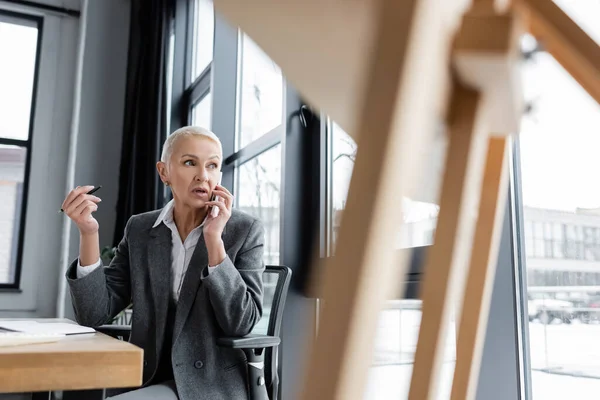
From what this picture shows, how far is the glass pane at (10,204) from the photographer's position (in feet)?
12.4

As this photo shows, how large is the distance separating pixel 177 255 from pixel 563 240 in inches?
38.6

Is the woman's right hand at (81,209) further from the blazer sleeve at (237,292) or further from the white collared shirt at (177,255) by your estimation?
the blazer sleeve at (237,292)

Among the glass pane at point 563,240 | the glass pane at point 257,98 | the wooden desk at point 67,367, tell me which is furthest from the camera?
the glass pane at point 257,98

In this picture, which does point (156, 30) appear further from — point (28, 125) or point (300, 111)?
point (300, 111)

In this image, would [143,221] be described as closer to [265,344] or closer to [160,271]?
[160,271]

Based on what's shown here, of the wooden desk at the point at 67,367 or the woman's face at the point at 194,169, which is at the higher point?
the woman's face at the point at 194,169

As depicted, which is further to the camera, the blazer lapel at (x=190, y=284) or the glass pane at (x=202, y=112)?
the glass pane at (x=202, y=112)

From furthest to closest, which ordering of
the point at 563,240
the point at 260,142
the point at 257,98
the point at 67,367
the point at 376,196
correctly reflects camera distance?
the point at 257,98 → the point at 260,142 → the point at 563,240 → the point at 67,367 → the point at 376,196

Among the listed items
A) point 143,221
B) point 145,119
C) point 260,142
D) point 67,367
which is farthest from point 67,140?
point 67,367

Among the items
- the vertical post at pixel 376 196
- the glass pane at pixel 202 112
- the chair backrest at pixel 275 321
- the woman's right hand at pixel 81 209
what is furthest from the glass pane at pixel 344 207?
the glass pane at pixel 202 112

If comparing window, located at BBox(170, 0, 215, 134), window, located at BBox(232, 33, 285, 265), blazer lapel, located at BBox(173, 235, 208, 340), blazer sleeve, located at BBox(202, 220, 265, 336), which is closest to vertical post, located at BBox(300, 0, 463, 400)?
blazer sleeve, located at BBox(202, 220, 265, 336)

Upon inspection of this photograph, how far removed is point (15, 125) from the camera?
390 cm

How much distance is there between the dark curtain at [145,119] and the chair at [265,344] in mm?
1893

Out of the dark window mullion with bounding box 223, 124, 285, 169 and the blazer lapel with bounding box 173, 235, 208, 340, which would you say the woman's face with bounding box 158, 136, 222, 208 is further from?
the dark window mullion with bounding box 223, 124, 285, 169
